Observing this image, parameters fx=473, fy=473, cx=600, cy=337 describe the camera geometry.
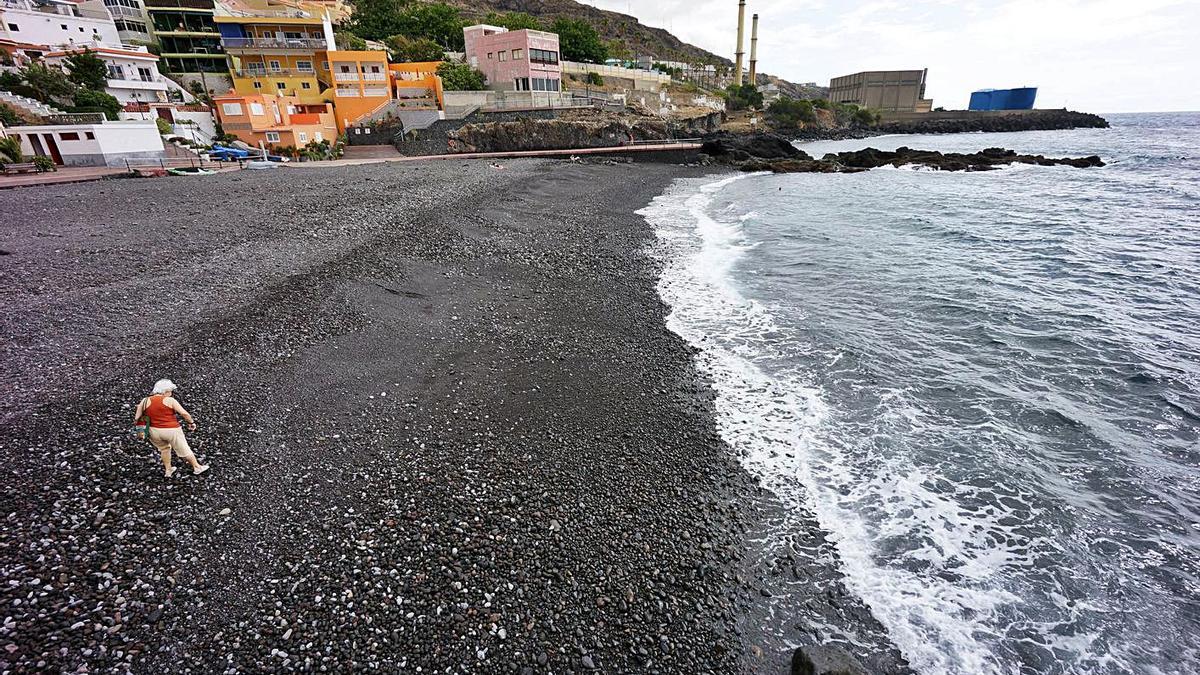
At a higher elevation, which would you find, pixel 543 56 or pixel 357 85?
pixel 543 56

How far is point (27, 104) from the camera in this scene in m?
30.5

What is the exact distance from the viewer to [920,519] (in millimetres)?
7055

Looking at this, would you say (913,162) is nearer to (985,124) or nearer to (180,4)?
(180,4)

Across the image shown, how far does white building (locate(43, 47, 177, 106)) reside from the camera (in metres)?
37.6

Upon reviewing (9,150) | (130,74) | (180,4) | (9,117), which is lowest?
(9,150)

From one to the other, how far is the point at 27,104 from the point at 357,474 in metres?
44.1

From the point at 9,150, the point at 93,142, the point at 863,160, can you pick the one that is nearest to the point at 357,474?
the point at 9,150

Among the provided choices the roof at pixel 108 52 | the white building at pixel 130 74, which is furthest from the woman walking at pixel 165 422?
the roof at pixel 108 52

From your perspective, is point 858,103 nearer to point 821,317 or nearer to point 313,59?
point 313,59

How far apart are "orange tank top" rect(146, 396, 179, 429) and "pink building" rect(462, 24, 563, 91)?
5810 centimetres

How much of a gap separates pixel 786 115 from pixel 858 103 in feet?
161

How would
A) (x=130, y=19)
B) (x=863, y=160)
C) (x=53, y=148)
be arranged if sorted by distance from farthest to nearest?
1. (x=863, y=160)
2. (x=130, y=19)
3. (x=53, y=148)

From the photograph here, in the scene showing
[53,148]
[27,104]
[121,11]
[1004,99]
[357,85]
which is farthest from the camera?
[1004,99]

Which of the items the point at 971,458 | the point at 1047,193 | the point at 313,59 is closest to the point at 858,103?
the point at 1047,193
